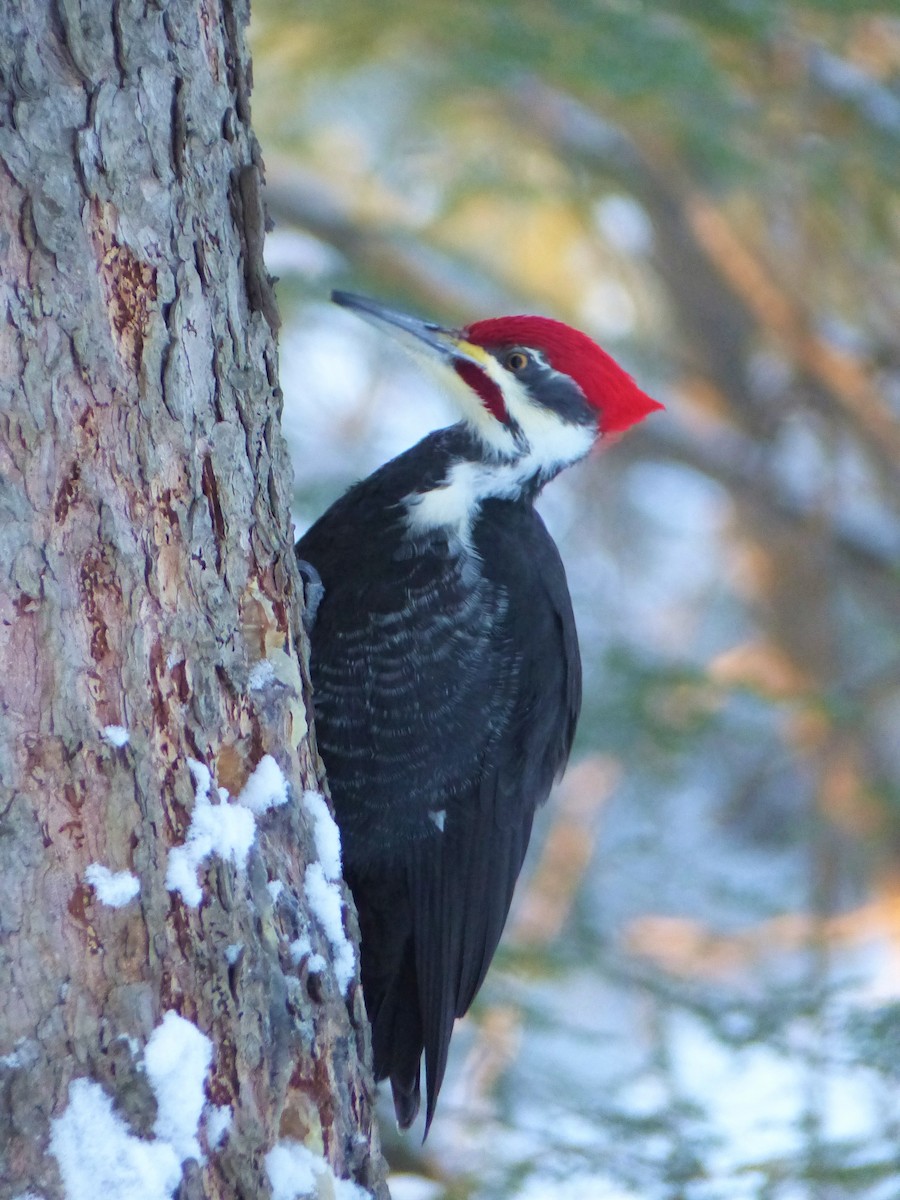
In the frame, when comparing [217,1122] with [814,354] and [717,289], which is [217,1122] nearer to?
[814,354]

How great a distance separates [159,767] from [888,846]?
15.2ft

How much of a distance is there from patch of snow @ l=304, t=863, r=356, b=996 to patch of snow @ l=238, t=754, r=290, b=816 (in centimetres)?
11

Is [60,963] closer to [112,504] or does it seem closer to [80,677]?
[80,677]

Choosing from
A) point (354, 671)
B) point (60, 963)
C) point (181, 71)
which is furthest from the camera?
point (354, 671)

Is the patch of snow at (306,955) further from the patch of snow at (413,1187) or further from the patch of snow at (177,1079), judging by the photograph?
the patch of snow at (413,1187)

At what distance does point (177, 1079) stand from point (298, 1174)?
0.66 feet

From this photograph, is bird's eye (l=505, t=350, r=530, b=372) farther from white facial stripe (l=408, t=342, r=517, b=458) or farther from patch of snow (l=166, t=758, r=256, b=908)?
patch of snow (l=166, t=758, r=256, b=908)

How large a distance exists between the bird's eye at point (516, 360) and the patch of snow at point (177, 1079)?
159 centimetres

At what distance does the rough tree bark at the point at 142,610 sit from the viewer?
1488 mm

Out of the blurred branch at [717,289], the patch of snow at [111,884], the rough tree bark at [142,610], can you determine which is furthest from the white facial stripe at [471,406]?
the blurred branch at [717,289]

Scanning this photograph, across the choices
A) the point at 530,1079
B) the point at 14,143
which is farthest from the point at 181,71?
the point at 530,1079

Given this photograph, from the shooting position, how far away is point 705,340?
6.42m

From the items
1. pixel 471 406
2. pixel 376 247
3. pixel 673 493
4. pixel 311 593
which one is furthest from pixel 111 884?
pixel 673 493

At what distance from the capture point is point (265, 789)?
5.67 feet
